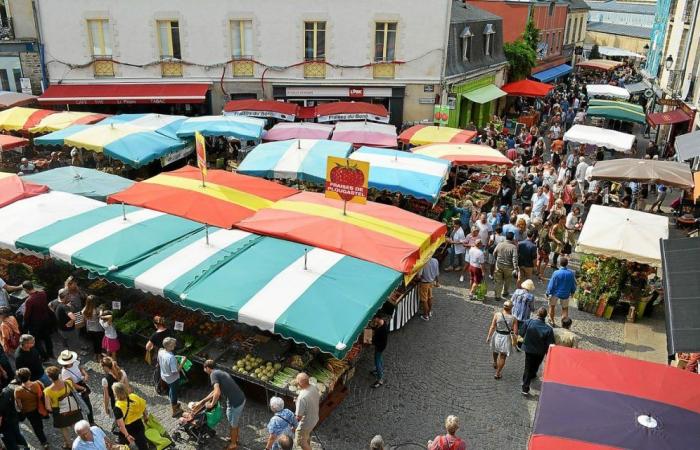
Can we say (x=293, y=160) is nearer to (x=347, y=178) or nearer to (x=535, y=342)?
(x=347, y=178)

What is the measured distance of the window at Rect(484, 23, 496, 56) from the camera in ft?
84.6

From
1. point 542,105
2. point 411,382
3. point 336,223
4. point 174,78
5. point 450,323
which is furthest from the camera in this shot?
point 542,105

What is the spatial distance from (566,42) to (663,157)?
95.8 ft

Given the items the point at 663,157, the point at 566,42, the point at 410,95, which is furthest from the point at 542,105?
the point at 566,42

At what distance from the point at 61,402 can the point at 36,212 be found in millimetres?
4185

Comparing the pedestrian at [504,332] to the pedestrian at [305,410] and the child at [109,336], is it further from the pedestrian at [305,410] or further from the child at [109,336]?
the child at [109,336]

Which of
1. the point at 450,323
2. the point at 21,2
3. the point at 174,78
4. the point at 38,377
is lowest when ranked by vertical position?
the point at 450,323

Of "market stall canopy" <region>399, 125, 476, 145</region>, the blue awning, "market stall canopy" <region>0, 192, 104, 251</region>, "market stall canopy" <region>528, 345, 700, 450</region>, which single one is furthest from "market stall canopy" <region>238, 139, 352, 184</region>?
the blue awning

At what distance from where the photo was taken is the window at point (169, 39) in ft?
67.6

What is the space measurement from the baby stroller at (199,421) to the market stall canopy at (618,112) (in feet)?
70.5

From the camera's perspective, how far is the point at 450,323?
33.5ft

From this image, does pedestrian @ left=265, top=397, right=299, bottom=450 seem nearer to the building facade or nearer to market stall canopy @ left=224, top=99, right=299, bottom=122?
market stall canopy @ left=224, top=99, right=299, bottom=122

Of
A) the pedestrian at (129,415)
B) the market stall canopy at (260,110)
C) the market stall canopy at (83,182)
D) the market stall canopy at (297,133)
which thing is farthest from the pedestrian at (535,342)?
the market stall canopy at (260,110)

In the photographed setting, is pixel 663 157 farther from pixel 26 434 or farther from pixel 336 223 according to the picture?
pixel 26 434
